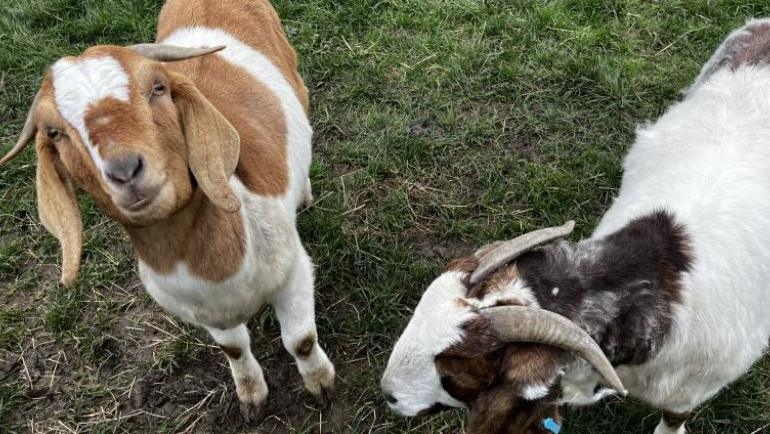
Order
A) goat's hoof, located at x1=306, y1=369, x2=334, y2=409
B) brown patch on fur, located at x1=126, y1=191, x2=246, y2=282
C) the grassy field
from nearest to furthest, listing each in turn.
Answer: brown patch on fur, located at x1=126, y1=191, x2=246, y2=282, goat's hoof, located at x1=306, y1=369, x2=334, y2=409, the grassy field

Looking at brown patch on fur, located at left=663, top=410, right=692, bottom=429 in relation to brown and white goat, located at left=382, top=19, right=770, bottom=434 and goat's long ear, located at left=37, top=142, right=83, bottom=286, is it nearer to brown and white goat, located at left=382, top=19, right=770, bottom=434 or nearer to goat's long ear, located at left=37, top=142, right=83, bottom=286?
brown and white goat, located at left=382, top=19, right=770, bottom=434

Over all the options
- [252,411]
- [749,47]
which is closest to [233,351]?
[252,411]

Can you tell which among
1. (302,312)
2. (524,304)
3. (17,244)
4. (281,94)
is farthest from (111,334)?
(524,304)

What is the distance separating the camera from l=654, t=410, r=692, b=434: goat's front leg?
3066 mm

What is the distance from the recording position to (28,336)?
158 inches

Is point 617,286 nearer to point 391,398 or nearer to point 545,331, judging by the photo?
point 545,331

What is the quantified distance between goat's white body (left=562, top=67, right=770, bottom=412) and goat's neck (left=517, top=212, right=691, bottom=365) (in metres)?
0.08

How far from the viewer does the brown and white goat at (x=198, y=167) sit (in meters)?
2.15

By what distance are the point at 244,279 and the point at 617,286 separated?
1.43 m

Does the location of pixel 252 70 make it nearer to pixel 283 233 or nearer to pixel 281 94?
pixel 281 94

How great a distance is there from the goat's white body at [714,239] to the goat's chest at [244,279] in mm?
1253

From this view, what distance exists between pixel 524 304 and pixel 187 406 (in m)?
2.07

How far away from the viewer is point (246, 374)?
137 inches

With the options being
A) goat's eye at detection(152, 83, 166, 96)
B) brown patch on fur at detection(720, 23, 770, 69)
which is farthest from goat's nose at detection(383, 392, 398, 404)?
brown patch on fur at detection(720, 23, 770, 69)
